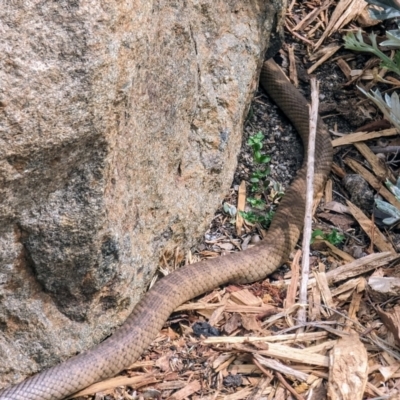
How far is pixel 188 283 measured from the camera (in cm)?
481

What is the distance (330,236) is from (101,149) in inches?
81.7

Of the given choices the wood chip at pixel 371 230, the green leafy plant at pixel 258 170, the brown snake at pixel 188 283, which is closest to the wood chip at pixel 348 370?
the brown snake at pixel 188 283

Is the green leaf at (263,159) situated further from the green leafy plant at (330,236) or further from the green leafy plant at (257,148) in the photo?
the green leafy plant at (330,236)

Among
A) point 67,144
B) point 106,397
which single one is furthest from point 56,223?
point 106,397

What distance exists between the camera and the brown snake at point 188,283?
13.7 ft

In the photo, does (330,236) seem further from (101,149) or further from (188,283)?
(101,149)

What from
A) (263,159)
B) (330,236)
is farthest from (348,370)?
(263,159)

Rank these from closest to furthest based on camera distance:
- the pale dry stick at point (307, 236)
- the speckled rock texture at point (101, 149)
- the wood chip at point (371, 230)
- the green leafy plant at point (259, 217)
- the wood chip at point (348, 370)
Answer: the speckled rock texture at point (101, 149)
the wood chip at point (348, 370)
the pale dry stick at point (307, 236)
the wood chip at point (371, 230)
the green leafy plant at point (259, 217)

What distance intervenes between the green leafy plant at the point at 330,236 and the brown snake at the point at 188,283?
12 centimetres

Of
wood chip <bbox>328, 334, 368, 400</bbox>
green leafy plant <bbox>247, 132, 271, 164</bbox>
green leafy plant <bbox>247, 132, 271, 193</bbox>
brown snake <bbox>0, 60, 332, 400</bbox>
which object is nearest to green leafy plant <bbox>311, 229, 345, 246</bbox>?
brown snake <bbox>0, 60, 332, 400</bbox>

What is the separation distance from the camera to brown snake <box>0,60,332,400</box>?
164 inches

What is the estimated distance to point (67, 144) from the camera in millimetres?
3629

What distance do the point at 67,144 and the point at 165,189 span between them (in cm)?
115

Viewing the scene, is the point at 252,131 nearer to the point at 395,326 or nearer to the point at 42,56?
the point at 395,326
